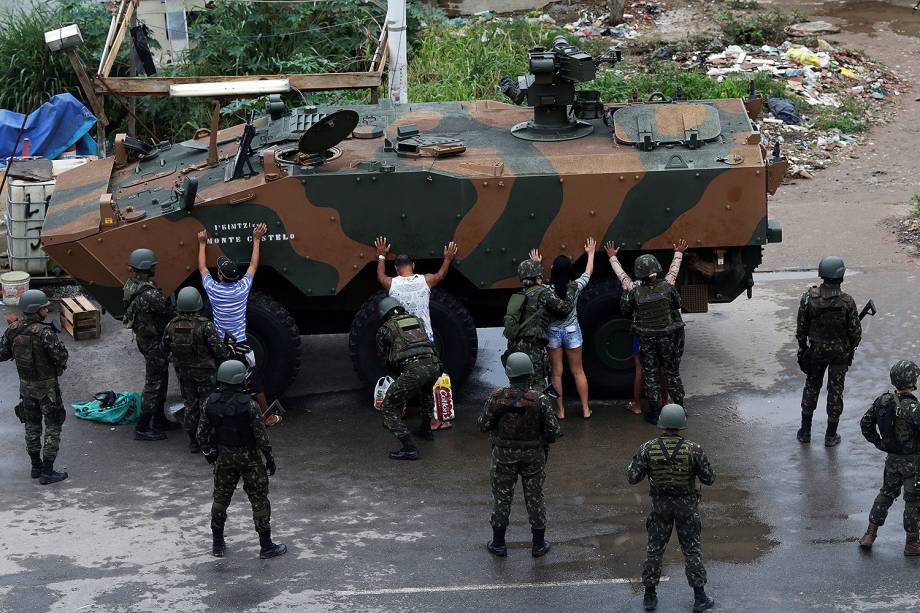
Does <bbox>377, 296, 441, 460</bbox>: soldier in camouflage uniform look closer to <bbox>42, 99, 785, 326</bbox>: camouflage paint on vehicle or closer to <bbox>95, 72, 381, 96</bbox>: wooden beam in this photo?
<bbox>42, 99, 785, 326</bbox>: camouflage paint on vehicle

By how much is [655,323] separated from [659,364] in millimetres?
347

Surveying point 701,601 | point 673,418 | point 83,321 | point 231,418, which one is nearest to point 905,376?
point 673,418

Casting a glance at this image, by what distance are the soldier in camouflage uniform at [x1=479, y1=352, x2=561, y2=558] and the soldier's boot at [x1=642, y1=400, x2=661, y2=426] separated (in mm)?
2147

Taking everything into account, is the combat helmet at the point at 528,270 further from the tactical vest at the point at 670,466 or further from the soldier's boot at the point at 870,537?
the soldier's boot at the point at 870,537

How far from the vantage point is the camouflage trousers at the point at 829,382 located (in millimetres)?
9000

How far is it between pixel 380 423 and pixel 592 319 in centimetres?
174

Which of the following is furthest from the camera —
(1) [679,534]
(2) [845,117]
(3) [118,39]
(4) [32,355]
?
(2) [845,117]

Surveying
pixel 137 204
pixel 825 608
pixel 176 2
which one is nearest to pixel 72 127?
pixel 176 2

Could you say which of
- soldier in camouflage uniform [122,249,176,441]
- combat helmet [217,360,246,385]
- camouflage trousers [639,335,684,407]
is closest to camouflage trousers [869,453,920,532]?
camouflage trousers [639,335,684,407]

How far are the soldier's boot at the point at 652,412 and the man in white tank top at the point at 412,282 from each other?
1421 mm

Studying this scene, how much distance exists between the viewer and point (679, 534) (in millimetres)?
7047

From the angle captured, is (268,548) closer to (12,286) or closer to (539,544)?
(539,544)

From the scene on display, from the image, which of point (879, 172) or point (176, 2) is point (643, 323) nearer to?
point (879, 172)

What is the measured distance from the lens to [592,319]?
9.99 metres
